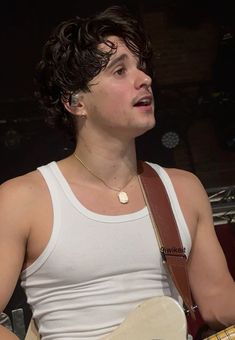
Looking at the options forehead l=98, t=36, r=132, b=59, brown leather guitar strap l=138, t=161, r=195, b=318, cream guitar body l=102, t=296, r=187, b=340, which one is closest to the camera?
cream guitar body l=102, t=296, r=187, b=340

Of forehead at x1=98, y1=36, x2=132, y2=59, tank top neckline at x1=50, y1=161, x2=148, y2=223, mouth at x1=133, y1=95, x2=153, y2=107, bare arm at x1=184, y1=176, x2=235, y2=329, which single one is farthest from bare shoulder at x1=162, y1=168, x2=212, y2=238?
forehead at x1=98, y1=36, x2=132, y2=59

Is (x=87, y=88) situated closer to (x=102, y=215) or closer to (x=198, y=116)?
(x=102, y=215)

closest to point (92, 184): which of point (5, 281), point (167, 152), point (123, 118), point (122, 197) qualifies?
point (122, 197)

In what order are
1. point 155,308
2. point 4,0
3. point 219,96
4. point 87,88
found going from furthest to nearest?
1. point 219,96
2. point 4,0
3. point 87,88
4. point 155,308

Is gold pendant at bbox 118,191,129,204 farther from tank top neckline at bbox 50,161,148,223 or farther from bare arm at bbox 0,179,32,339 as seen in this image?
bare arm at bbox 0,179,32,339

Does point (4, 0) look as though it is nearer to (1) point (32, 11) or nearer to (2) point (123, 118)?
(1) point (32, 11)

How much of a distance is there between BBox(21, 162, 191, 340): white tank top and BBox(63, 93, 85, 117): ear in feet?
0.88

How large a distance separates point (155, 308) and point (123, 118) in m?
0.51

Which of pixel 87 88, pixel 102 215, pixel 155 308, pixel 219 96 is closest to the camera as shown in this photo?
pixel 155 308

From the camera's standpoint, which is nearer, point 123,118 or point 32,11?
point 123,118

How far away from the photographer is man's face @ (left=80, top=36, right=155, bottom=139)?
1705 mm

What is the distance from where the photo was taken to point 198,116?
3.16 metres

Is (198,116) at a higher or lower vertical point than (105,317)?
higher

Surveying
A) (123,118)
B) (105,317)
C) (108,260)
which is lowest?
(105,317)
